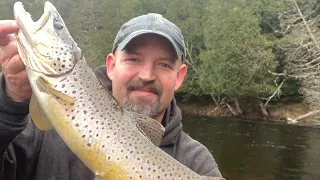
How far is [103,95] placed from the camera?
2.90m

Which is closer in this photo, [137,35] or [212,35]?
[137,35]

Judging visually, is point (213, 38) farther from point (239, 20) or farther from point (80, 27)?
point (80, 27)

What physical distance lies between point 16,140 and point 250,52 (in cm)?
3544

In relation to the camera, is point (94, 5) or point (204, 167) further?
point (94, 5)

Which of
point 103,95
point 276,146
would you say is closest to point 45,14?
point 103,95

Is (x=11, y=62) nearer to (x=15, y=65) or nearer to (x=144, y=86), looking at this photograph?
(x=15, y=65)

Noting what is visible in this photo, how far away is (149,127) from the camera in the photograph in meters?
2.91

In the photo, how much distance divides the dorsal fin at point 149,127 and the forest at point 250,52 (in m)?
31.8

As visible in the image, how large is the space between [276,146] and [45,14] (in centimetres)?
1769

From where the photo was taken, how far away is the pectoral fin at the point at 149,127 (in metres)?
2.90

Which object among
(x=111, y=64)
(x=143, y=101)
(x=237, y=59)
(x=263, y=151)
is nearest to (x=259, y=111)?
(x=237, y=59)

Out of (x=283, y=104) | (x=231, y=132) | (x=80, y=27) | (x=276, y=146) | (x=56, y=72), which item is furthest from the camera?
(x=80, y=27)

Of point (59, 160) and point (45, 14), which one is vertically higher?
point (45, 14)

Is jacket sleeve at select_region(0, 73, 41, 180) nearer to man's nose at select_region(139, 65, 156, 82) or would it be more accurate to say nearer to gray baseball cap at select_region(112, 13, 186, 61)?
man's nose at select_region(139, 65, 156, 82)
